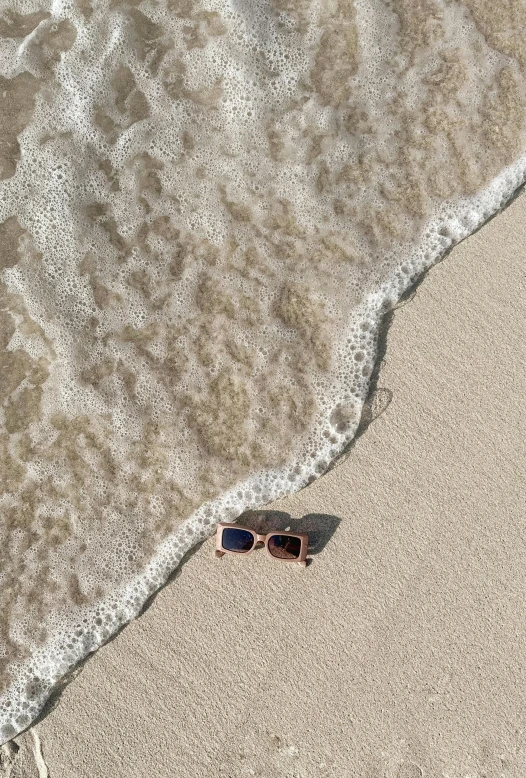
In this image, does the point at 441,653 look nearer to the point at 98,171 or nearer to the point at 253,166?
the point at 253,166

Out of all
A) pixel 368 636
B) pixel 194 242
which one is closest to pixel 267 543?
pixel 368 636

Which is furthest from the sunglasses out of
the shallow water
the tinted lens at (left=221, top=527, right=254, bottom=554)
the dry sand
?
the shallow water

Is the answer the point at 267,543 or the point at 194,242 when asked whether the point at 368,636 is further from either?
the point at 194,242

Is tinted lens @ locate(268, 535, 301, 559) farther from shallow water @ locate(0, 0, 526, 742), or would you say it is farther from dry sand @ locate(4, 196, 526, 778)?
shallow water @ locate(0, 0, 526, 742)

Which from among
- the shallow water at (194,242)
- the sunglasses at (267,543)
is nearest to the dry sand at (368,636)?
the sunglasses at (267,543)

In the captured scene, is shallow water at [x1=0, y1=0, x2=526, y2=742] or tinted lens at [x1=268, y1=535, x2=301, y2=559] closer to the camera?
tinted lens at [x1=268, y1=535, x2=301, y2=559]

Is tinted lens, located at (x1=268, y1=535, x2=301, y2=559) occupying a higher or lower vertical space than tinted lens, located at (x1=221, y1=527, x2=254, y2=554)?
higher
